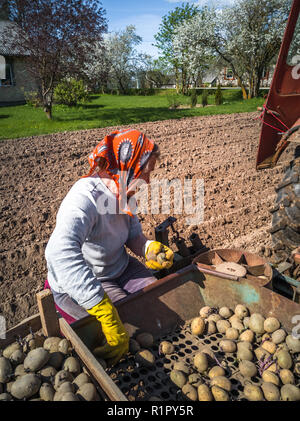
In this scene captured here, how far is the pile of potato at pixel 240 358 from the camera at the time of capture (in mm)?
1669

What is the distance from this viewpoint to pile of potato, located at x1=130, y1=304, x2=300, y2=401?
5.48 feet

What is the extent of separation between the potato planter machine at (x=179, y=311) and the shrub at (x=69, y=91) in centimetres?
1488

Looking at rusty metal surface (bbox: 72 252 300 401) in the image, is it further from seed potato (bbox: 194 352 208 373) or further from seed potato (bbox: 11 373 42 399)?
seed potato (bbox: 11 373 42 399)

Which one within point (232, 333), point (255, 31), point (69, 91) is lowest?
point (232, 333)

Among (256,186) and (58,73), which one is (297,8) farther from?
(58,73)

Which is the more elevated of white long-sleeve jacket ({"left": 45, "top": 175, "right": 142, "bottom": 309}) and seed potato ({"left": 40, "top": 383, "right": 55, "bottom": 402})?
white long-sleeve jacket ({"left": 45, "top": 175, "right": 142, "bottom": 309})

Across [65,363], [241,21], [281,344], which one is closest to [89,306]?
[65,363]

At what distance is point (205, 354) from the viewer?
1.96 metres

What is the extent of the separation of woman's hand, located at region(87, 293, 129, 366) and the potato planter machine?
77 millimetres

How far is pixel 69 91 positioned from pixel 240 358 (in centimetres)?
1593

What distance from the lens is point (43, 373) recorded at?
1.51 m

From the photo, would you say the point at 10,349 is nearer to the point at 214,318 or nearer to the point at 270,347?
the point at 214,318

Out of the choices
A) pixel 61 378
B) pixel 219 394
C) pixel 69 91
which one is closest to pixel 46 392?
pixel 61 378

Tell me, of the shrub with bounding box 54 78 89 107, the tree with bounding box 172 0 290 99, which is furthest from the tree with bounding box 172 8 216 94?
the shrub with bounding box 54 78 89 107
